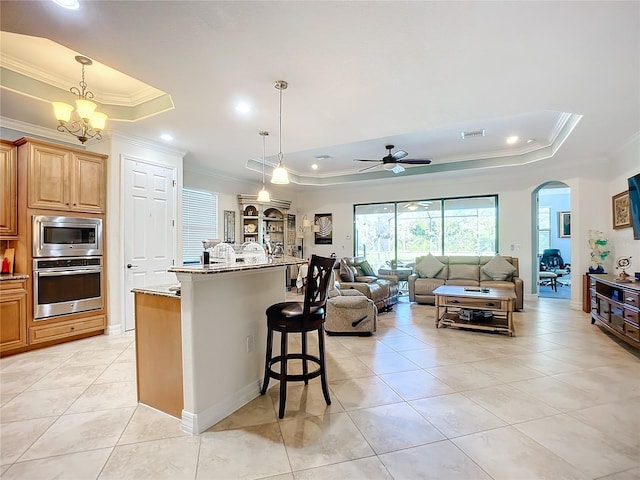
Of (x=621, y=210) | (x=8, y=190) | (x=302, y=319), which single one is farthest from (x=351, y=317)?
(x=621, y=210)

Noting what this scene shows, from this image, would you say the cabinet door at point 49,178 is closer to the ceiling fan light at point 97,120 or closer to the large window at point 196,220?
the ceiling fan light at point 97,120

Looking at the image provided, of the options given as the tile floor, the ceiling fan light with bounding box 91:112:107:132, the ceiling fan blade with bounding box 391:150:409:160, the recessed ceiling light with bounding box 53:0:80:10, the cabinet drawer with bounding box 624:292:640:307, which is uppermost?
the recessed ceiling light with bounding box 53:0:80:10

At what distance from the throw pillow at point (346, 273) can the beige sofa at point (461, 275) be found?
54.5 inches

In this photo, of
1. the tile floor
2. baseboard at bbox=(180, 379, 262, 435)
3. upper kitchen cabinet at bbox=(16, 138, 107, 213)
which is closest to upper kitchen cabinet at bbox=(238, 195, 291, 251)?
upper kitchen cabinet at bbox=(16, 138, 107, 213)

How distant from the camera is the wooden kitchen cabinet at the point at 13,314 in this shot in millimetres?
3348

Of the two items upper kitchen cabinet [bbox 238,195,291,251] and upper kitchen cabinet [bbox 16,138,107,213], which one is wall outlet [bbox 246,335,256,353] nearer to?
upper kitchen cabinet [bbox 16,138,107,213]

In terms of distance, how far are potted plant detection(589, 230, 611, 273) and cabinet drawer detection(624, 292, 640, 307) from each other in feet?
6.60

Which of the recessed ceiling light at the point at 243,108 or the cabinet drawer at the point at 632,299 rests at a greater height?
the recessed ceiling light at the point at 243,108

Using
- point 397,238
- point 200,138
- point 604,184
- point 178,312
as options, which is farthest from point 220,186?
point 604,184

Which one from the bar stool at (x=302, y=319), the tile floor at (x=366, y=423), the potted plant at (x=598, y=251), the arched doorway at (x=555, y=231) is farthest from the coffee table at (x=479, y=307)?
the arched doorway at (x=555, y=231)

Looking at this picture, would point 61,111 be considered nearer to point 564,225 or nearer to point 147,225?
point 147,225

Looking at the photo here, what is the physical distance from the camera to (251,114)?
3566mm

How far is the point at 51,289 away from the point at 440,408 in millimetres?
4327

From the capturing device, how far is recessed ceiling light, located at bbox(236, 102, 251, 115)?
3.31 metres
